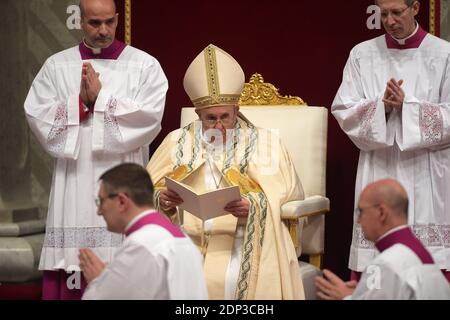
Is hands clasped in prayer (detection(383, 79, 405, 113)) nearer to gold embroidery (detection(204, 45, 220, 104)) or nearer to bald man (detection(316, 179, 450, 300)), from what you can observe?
gold embroidery (detection(204, 45, 220, 104))

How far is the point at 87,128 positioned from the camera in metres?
6.77

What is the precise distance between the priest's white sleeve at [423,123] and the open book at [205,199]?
1094mm

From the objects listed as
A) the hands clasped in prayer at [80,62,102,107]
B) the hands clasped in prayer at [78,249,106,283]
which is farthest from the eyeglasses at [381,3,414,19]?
the hands clasped in prayer at [78,249,106,283]

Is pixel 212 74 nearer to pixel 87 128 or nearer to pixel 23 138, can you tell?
pixel 87 128

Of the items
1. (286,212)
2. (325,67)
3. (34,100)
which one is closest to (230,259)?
(286,212)

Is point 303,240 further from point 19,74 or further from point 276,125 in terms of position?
point 19,74

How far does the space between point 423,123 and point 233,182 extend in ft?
3.88

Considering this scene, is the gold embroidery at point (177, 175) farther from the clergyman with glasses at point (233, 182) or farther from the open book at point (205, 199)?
the open book at point (205, 199)

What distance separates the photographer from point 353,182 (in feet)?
26.6

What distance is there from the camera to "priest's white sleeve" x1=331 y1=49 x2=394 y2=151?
666 centimetres

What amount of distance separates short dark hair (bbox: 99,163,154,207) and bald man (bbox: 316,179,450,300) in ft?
3.09

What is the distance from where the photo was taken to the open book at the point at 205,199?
20.2 feet

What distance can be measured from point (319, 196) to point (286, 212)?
705 millimetres

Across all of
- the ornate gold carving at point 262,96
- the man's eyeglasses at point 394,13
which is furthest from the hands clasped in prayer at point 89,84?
the man's eyeglasses at point 394,13
